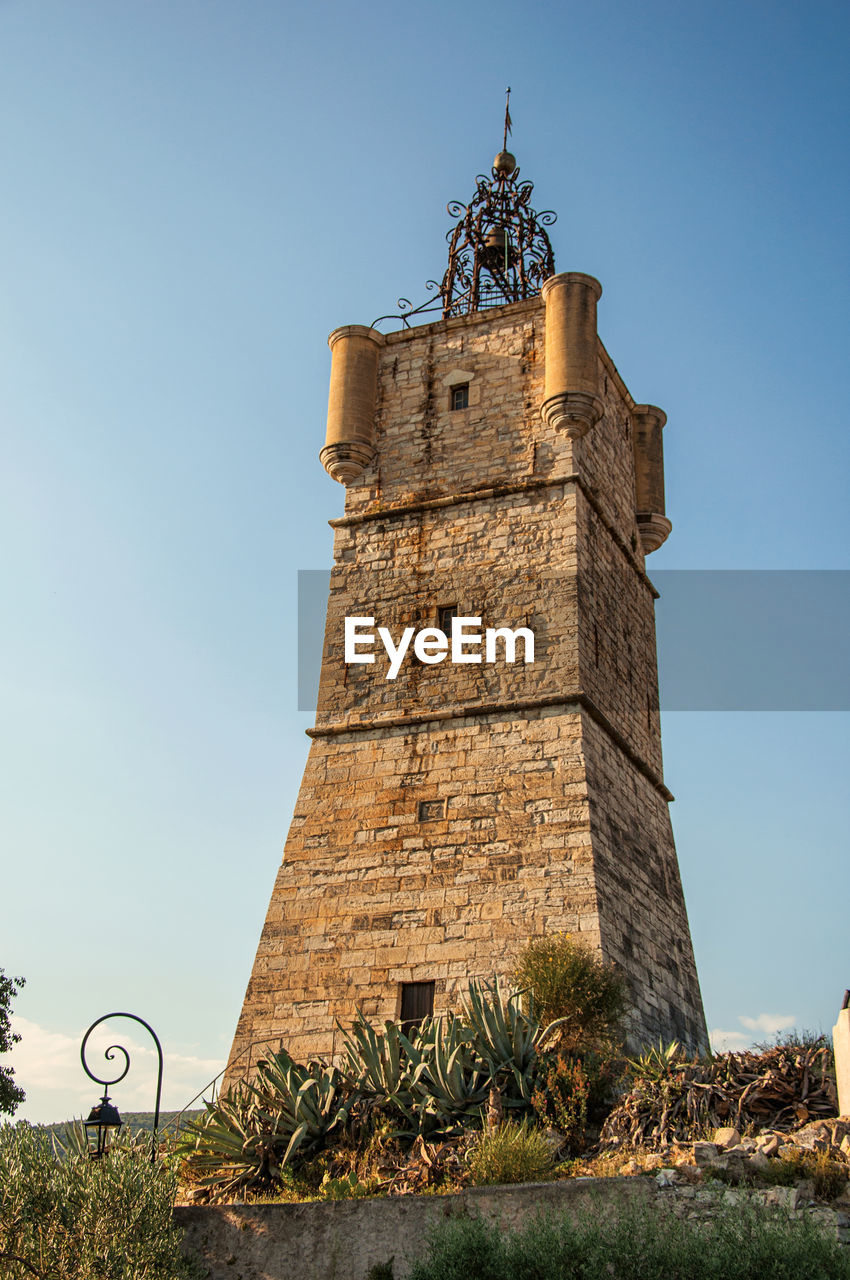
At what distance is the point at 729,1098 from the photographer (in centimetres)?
855

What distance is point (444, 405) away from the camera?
15.3 metres

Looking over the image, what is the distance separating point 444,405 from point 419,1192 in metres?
9.55

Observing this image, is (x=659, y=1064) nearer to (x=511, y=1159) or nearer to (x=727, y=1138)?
(x=727, y=1138)

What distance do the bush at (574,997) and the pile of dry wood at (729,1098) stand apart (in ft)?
4.31

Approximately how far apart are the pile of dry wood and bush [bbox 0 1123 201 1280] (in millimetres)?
3016

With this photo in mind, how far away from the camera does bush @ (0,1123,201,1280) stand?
7.46m

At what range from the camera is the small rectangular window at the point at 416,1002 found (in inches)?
458

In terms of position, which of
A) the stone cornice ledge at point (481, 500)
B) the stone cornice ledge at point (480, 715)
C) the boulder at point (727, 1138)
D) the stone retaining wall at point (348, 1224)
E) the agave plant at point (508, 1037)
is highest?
the stone cornice ledge at point (481, 500)

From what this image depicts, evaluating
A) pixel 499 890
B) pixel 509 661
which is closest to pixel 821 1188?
pixel 499 890

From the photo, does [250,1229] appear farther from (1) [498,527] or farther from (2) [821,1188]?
(1) [498,527]

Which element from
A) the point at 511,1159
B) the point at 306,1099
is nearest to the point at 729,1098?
the point at 511,1159

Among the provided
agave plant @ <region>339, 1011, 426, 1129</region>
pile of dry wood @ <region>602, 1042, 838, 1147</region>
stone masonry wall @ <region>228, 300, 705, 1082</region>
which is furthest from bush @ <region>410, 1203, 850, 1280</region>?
stone masonry wall @ <region>228, 300, 705, 1082</region>

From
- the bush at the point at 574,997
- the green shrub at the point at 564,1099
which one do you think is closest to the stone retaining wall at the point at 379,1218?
the green shrub at the point at 564,1099

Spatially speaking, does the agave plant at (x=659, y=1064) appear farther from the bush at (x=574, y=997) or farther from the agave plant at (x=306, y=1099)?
the agave plant at (x=306, y=1099)
